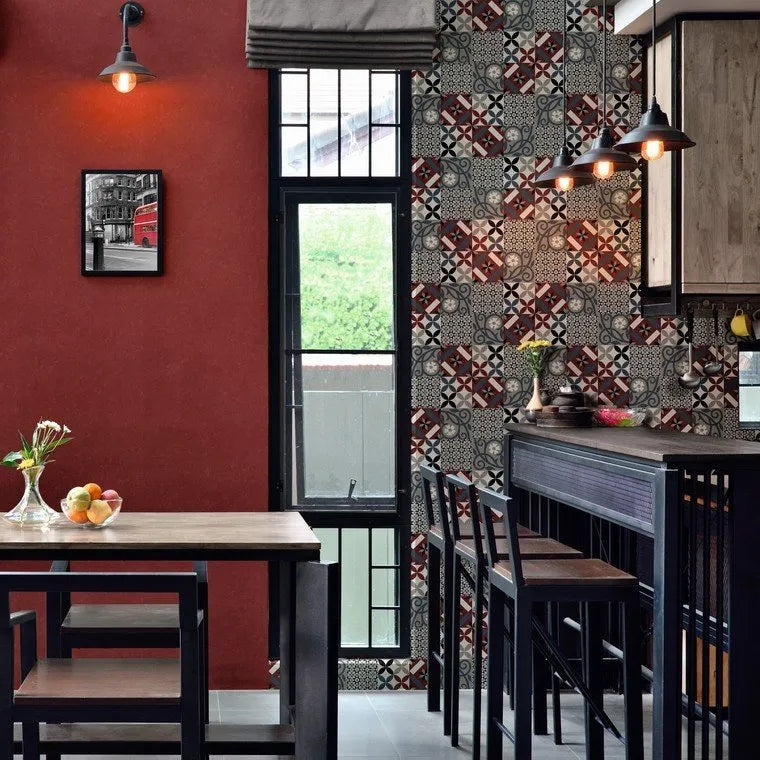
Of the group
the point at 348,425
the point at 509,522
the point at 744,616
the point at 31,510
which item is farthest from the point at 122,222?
the point at 744,616

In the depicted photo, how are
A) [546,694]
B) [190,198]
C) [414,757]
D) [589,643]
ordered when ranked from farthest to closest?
[190,198], [546,694], [414,757], [589,643]

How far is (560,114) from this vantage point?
15.6 ft

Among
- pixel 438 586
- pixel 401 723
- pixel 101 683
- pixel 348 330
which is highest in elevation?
pixel 348 330

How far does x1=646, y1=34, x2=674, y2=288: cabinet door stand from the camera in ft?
14.4

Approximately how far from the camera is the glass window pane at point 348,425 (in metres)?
4.73

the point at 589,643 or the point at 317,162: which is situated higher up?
the point at 317,162

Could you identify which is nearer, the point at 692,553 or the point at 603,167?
the point at 692,553

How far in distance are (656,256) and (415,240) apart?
3.58 ft

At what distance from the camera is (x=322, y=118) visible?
471cm

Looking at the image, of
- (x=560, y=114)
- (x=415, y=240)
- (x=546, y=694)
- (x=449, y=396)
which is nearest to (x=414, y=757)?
(x=546, y=694)

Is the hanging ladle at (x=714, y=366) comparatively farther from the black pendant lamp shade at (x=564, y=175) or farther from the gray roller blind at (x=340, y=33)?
the gray roller blind at (x=340, y=33)

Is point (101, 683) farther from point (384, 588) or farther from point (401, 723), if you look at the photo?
point (384, 588)

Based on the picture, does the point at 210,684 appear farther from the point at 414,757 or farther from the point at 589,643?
the point at 589,643

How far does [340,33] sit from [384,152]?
564 millimetres
